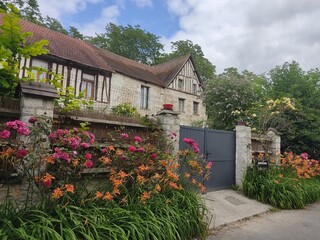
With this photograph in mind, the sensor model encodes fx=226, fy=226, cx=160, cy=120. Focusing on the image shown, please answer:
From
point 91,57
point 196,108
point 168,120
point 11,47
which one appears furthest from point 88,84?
point 11,47

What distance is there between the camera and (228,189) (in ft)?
21.6

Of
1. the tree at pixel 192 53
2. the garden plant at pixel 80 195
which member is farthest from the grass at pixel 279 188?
the tree at pixel 192 53

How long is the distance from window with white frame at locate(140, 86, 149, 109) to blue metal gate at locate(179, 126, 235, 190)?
32.0 feet

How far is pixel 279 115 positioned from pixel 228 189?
13.1ft

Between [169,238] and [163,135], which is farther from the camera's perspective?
[163,135]

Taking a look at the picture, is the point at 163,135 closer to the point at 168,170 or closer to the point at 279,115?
the point at 168,170

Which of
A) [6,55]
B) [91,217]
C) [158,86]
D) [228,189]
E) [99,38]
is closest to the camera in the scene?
[91,217]

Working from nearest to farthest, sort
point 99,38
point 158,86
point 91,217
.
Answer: point 91,217 < point 158,86 < point 99,38

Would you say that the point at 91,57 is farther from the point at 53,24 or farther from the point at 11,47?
the point at 53,24

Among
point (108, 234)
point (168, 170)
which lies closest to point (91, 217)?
point (108, 234)

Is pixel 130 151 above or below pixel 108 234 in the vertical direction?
above

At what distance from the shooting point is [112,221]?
2.90 metres

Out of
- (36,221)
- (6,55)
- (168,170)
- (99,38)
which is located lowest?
(36,221)

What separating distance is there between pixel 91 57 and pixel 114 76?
1778 millimetres
